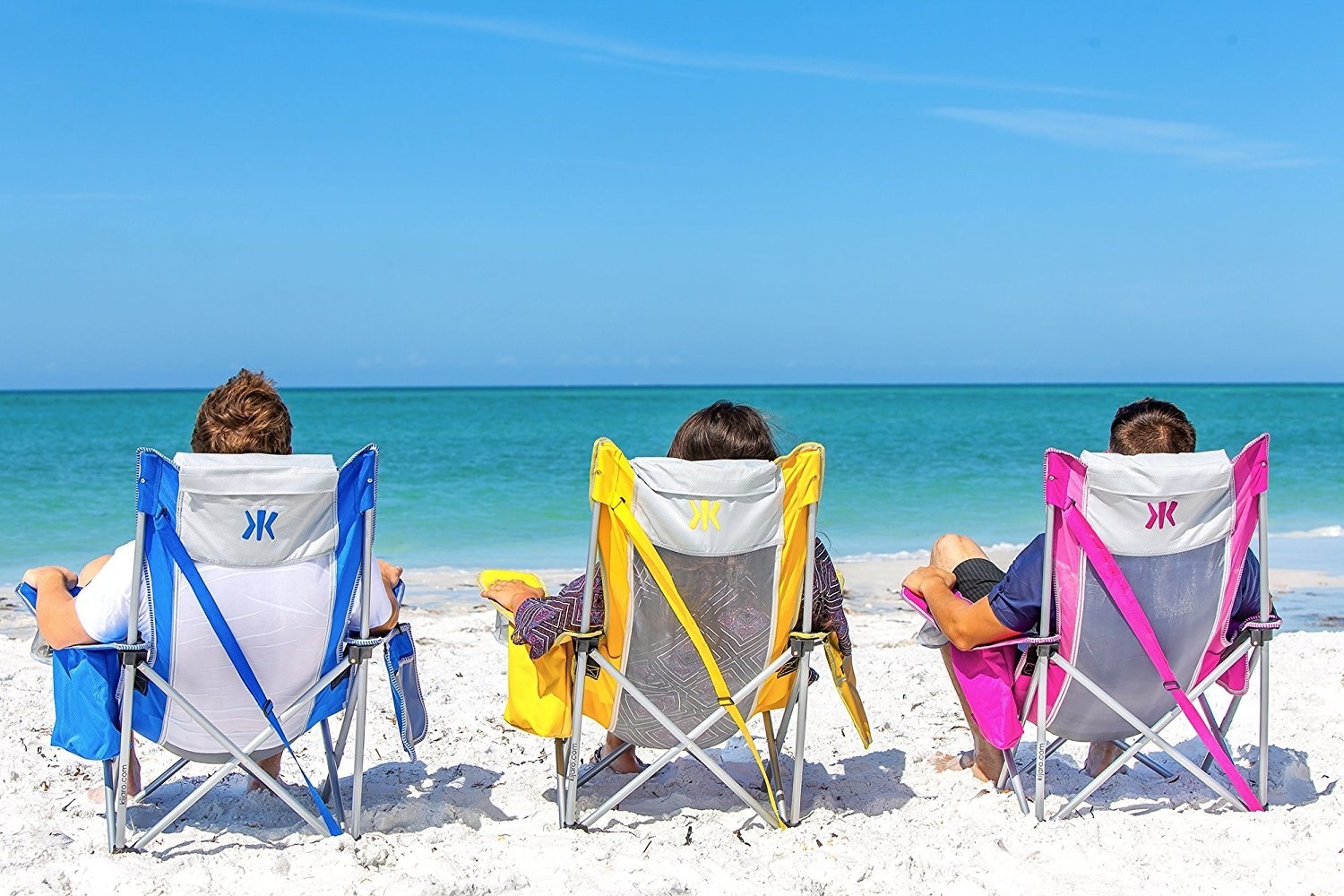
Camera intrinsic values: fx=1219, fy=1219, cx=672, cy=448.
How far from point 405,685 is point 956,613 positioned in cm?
152

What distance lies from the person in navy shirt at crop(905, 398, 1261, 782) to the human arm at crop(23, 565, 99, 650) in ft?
6.99

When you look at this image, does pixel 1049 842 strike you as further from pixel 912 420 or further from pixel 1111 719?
pixel 912 420

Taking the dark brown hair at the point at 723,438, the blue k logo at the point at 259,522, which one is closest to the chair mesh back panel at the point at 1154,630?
the dark brown hair at the point at 723,438

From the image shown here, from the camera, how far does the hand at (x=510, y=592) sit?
334 centimetres

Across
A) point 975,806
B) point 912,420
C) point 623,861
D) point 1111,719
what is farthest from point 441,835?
point 912,420

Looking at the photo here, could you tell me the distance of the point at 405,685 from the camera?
336 cm

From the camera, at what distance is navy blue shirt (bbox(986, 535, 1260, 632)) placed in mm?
3129

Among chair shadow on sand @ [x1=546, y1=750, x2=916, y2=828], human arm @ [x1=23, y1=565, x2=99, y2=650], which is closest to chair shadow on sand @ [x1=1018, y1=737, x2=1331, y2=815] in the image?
chair shadow on sand @ [x1=546, y1=750, x2=916, y2=828]

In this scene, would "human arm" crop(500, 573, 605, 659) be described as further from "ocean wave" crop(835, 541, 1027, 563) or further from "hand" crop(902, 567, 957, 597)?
"ocean wave" crop(835, 541, 1027, 563)

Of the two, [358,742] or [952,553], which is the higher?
[952,553]

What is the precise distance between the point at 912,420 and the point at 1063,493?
37256 mm

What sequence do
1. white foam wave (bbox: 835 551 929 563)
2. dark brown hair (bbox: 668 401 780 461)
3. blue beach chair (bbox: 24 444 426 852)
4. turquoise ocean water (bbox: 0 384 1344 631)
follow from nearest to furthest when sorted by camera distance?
blue beach chair (bbox: 24 444 426 852)
dark brown hair (bbox: 668 401 780 461)
white foam wave (bbox: 835 551 929 563)
turquoise ocean water (bbox: 0 384 1344 631)

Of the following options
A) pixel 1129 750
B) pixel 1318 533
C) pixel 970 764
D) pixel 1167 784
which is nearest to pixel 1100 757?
pixel 1167 784

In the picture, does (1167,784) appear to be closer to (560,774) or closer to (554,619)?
(560,774)
